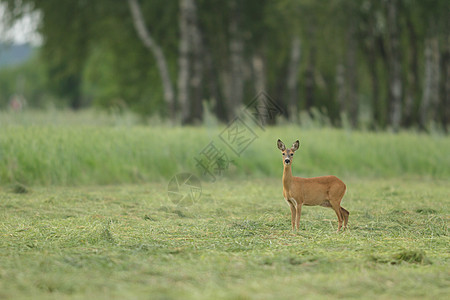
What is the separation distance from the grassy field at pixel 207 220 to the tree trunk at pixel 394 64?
14.8ft

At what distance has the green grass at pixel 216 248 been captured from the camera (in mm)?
3154

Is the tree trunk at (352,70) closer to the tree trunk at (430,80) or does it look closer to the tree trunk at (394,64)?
the tree trunk at (394,64)

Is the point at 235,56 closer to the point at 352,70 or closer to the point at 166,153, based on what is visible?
the point at 352,70

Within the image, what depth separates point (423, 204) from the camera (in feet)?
21.5

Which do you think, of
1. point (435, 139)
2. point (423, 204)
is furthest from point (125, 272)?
point (435, 139)

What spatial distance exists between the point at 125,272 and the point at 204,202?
3216 mm

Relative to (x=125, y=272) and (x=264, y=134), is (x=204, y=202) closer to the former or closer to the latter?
(x=125, y=272)

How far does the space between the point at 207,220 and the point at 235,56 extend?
39.7 feet

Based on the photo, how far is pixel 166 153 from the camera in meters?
9.42

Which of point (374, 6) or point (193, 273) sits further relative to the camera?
point (374, 6)

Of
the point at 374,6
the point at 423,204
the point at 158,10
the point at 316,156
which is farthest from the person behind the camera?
the point at 158,10

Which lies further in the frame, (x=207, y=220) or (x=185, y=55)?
(x=185, y=55)

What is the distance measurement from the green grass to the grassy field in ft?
0.05

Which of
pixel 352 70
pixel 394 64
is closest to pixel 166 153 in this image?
pixel 394 64
